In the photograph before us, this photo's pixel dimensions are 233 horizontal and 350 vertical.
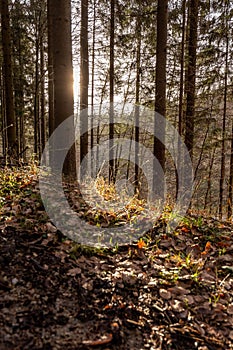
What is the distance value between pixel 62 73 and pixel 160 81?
3.71 metres

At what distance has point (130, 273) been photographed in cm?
269

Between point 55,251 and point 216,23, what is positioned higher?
point 216,23

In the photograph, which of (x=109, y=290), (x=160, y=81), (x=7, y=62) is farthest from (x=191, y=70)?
(x=109, y=290)

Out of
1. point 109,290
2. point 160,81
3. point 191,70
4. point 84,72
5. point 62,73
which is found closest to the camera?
point 109,290

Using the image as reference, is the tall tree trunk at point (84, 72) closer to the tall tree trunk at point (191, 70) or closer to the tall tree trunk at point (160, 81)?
the tall tree trunk at point (160, 81)

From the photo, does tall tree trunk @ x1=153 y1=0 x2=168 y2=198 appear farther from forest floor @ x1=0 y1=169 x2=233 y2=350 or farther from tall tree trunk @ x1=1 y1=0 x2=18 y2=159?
forest floor @ x1=0 y1=169 x2=233 y2=350

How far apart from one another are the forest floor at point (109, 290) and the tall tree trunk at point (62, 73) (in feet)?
5.03

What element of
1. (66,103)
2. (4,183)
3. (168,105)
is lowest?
(4,183)

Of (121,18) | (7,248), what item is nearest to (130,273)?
(7,248)

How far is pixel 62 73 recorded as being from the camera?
4.62 m

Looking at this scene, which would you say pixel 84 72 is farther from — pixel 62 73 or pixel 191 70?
pixel 62 73

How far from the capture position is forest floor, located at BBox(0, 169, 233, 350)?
1.89 m

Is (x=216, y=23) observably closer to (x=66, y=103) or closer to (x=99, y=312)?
(x=66, y=103)

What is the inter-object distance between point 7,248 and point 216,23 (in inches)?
416
